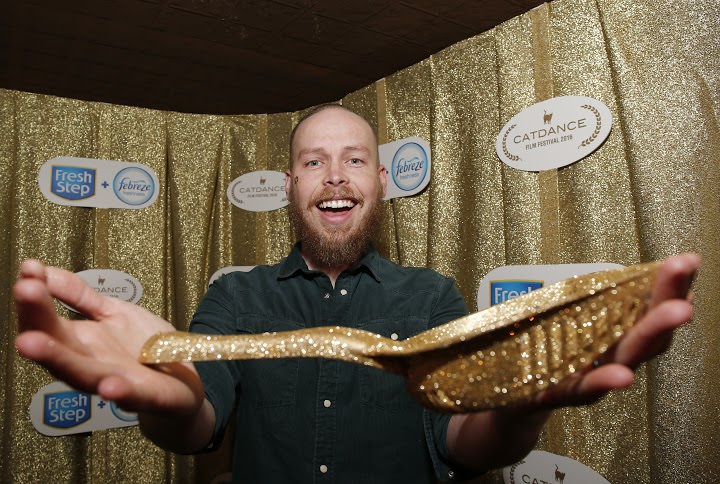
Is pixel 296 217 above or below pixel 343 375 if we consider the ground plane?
above

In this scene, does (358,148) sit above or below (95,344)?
above

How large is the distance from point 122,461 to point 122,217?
94cm

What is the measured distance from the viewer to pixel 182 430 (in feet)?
2.52

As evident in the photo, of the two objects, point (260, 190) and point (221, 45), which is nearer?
point (221, 45)

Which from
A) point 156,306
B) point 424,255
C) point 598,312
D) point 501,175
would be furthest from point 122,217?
point 598,312

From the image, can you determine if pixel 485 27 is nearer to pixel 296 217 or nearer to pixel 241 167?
pixel 296 217

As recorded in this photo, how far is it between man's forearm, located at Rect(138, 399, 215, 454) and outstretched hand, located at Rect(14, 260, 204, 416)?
0.08m

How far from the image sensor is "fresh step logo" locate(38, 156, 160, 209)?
5.64 ft

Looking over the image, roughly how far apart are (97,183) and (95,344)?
149cm

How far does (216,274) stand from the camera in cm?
197

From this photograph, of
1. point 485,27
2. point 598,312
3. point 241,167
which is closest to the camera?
point 598,312

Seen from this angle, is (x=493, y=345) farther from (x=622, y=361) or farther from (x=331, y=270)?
(x=331, y=270)

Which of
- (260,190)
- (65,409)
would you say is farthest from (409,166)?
(65,409)

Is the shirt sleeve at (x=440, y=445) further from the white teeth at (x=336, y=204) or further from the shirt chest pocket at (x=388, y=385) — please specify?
the white teeth at (x=336, y=204)
